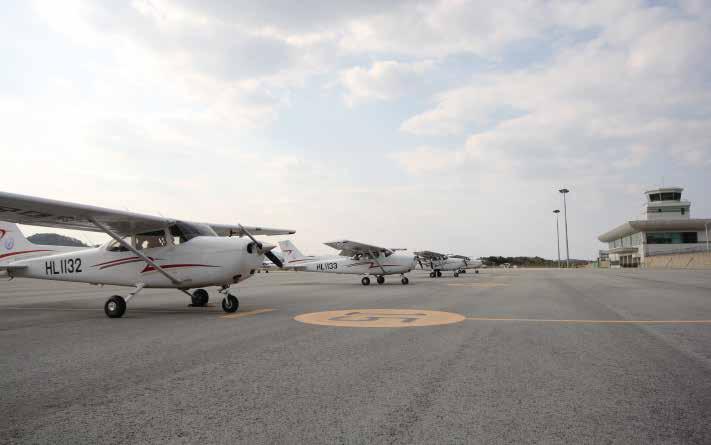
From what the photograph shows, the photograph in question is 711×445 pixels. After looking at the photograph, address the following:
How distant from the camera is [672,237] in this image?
9294cm

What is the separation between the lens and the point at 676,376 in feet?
14.2

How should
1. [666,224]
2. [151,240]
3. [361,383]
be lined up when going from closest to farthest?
[361,383]
[151,240]
[666,224]

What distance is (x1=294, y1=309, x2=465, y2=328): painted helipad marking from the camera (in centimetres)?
825

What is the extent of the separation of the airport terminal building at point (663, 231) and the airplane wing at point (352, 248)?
7876 cm

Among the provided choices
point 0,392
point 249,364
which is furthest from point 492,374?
point 0,392

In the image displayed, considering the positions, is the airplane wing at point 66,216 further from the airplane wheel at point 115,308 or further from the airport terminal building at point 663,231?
the airport terminal building at point 663,231

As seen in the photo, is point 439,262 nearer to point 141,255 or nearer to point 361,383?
point 141,255

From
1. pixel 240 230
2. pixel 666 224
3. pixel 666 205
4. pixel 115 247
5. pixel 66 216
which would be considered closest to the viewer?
pixel 66 216

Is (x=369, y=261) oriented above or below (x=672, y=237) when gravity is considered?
below

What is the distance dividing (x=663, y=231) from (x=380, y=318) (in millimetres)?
106626

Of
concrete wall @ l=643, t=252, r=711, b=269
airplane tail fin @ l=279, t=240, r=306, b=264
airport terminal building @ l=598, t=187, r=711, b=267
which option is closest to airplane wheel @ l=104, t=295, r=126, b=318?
airplane tail fin @ l=279, t=240, r=306, b=264

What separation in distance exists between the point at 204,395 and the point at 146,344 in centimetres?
316

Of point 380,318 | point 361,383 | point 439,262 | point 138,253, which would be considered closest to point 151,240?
point 138,253

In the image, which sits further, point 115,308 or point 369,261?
point 369,261
